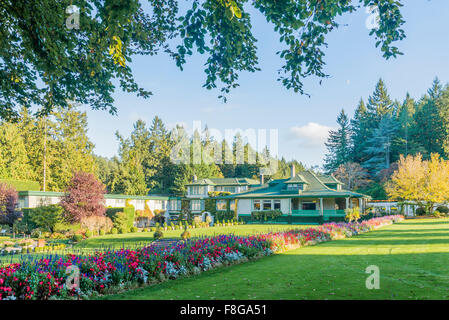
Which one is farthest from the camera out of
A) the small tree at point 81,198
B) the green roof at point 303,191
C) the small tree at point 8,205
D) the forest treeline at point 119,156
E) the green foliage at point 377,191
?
the green foliage at point 377,191

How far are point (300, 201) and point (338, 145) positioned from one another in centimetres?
3786

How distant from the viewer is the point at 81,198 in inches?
1054

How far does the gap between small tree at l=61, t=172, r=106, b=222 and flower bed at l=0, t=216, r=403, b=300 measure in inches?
723

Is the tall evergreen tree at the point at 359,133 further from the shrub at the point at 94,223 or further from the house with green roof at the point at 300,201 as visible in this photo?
the shrub at the point at 94,223

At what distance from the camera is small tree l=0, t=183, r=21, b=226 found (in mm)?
28422

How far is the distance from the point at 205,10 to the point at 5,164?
46.0 meters

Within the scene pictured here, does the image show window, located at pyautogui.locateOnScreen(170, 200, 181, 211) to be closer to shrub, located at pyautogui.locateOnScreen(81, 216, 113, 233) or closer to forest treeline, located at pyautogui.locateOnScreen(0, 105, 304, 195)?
forest treeline, located at pyautogui.locateOnScreen(0, 105, 304, 195)

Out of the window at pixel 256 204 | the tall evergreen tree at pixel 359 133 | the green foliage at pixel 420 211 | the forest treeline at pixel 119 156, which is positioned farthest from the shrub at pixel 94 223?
the tall evergreen tree at pixel 359 133

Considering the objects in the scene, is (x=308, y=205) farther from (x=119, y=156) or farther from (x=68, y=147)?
(x=119, y=156)

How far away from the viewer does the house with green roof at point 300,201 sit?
113 ft

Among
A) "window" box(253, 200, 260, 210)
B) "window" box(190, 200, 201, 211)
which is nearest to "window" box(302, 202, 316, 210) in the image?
"window" box(253, 200, 260, 210)

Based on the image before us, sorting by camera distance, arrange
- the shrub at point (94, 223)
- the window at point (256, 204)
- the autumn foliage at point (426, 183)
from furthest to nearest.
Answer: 1. the window at point (256, 204)
2. the autumn foliage at point (426, 183)
3. the shrub at point (94, 223)

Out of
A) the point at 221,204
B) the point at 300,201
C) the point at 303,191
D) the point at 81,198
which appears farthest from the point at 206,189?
the point at 81,198

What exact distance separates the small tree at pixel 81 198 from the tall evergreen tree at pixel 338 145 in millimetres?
53978
